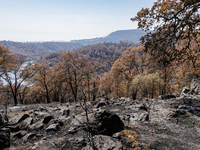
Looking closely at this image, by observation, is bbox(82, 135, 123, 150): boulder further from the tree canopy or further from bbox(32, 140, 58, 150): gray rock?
the tree canopy

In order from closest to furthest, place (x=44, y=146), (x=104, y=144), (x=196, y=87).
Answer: (x=104, y=144) < (x=44, y=146) < (x=196, y=87)

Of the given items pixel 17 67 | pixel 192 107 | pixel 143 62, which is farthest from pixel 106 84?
pixel 192 107

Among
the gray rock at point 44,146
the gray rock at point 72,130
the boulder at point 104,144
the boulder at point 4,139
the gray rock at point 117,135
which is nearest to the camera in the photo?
the boulder at point 104,144

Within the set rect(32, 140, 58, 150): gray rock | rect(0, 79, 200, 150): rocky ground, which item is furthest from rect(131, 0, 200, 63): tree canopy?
rect(32, 140, 58, 150): gray rock

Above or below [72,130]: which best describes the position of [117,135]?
below

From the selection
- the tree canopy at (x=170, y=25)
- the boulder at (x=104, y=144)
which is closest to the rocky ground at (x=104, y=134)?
the boulder at (x=104, y=144)

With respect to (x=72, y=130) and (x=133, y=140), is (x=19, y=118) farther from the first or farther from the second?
(x=133, y=140)

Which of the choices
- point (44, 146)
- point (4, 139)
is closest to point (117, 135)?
point (44, 146)

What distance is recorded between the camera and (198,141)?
20.9 ft

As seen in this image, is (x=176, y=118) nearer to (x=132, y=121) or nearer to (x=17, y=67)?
(x=132, y=121)

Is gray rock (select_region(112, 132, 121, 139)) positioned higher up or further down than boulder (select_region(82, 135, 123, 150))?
further down

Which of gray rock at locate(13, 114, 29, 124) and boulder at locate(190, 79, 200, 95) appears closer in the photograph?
gray rock at locate(13, 114, 29, 124)

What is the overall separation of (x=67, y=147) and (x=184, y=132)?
25.0ft

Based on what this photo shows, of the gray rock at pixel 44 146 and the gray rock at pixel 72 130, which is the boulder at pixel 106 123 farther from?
the gray rock at pixel 44 146
